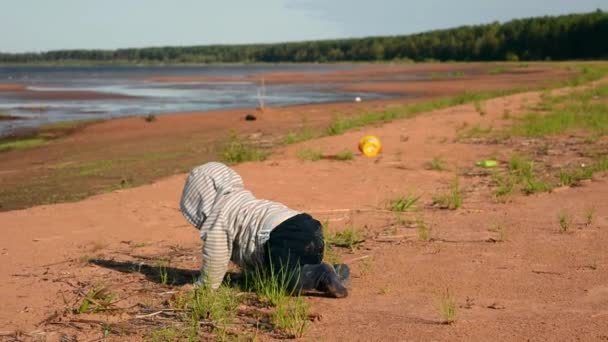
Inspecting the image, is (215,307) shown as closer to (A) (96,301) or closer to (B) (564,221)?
(A) (96,301)

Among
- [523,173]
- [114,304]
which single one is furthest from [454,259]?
[523,173]

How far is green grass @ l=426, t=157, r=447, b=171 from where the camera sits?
10.2 meters

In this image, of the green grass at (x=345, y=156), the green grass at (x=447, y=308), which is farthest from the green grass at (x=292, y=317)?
the green grass at (x=345, y=156)

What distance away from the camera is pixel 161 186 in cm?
966

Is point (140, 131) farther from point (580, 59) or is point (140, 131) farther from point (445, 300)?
point (580, 59)

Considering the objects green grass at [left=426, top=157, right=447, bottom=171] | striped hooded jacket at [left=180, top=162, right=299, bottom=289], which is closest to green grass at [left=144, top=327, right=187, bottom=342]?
striped hooded jacket at [left=180, top=162, right=299, bottom=289]

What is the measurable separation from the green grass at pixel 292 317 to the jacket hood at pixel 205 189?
770 mm

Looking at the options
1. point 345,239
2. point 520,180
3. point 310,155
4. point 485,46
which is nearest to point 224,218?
point 345,239

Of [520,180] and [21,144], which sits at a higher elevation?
[520,180]

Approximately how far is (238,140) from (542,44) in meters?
69.0

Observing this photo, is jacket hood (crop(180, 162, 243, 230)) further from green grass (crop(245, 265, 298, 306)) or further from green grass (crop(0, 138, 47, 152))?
green grass (crop(0, 138, 47, 152))

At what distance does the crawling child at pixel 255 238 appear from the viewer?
4816 mm

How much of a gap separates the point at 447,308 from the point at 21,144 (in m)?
15.1

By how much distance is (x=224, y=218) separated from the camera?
4922 mm
